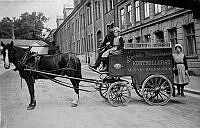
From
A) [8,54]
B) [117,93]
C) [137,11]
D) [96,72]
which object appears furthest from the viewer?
[137,11]

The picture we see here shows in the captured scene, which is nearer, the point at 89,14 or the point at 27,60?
the point at 27,60

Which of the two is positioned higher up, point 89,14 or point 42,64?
point 89,14

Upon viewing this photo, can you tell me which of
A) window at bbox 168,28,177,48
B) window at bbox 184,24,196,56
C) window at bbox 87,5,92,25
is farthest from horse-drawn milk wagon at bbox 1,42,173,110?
window at bbox 87,5,92,25

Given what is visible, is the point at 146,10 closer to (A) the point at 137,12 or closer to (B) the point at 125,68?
(A) the point at 137,12

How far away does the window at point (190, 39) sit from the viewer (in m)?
8.96

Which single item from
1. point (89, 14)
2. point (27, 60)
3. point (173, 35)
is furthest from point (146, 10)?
point (89, 14)

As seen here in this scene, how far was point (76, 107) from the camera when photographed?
Result: 18.0 ft

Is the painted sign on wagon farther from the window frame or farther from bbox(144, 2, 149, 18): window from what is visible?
the window frame

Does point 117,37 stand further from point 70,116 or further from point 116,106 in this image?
point 70,116

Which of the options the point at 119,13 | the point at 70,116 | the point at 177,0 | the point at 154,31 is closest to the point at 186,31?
the point at 154,31

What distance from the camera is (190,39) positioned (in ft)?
33.6

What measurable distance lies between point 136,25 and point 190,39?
629 centimetres

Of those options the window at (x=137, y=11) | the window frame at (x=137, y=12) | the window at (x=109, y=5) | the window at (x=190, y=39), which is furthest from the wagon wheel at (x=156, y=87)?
the window at (x=109, y=5)

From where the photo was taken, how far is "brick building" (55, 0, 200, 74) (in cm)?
881
